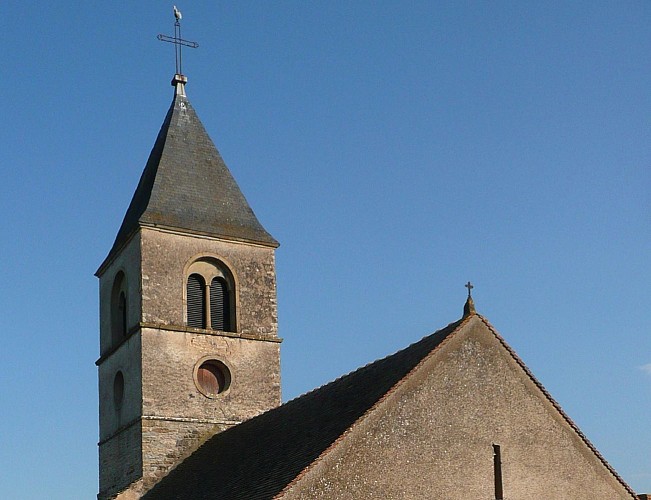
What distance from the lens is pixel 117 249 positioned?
28.8 meters

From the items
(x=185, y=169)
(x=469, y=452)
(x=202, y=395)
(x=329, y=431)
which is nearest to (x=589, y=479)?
(x=469, y=452)

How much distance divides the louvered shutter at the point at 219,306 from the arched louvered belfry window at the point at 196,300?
9.8 inches

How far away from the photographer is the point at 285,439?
817 inches

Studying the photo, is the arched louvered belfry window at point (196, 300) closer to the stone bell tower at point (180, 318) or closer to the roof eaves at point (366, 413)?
the stone bell tower at point (180, 318)

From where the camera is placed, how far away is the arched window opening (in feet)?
93.1

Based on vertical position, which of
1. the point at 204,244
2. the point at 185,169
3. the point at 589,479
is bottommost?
the point at 589,479

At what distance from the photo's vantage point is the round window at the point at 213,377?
88.7 ft

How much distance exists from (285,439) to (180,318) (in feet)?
23.8

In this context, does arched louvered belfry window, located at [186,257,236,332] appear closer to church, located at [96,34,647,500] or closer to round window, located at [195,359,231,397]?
church, located at [96,34,647,500]

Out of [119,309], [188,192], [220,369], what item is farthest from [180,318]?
[188,192]

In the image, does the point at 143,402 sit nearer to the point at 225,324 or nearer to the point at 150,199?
the point at 225,324

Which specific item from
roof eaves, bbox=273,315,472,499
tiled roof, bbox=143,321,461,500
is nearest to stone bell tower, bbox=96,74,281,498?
tiled roof, bbox=143,321,461,500

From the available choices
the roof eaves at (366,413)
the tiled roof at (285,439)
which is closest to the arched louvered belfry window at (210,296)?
the tiled roof at (285,439)

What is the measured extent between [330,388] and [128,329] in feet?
24.1
